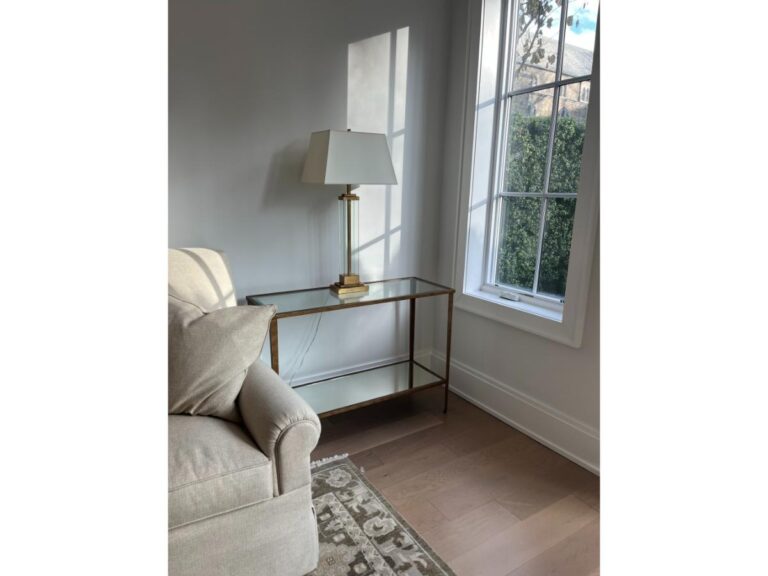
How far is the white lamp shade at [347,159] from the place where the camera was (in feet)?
6.14

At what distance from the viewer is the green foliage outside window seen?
211 centimetres

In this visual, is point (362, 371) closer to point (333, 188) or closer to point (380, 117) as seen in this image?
point (333, 188)

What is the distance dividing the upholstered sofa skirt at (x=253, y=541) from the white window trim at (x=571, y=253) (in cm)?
129

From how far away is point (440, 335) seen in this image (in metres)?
2.77

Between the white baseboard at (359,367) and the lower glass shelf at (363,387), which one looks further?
the white baseboard at (359,367)

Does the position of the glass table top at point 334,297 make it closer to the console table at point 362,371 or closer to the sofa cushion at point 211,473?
the console table at point 362,371

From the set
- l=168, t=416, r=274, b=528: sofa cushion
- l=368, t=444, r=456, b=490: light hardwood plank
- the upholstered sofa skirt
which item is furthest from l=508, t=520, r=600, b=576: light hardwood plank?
l=168, t=416, r=274, b=528: sofa cushion

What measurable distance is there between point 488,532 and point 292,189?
1595 millimetres

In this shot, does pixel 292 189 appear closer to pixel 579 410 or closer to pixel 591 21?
pixel 591 21

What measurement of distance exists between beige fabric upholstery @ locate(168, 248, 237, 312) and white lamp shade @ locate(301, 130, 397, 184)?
0.51 m

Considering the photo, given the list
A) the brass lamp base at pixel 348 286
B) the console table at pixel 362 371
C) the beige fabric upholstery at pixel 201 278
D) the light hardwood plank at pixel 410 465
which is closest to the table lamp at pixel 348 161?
the brass lamp base at pixel 348 286

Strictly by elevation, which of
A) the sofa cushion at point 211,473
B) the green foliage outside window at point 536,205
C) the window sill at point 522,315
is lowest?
the sofa cushion at point 211,473

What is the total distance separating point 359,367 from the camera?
2.57 metres
